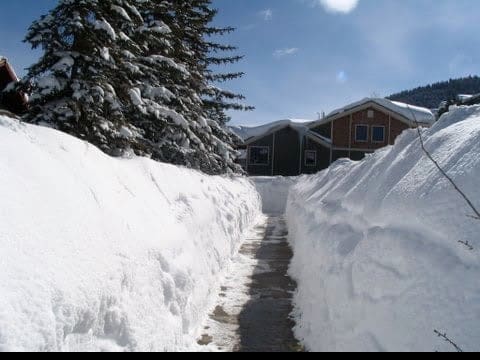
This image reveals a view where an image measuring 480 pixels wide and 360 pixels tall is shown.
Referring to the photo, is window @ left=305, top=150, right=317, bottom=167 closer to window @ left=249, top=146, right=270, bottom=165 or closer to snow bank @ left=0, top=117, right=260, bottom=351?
window @ left=249, top=146, right=270, bottom=165

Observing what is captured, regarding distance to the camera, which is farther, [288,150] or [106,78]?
[288,150]

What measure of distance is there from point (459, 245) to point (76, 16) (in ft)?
29.1

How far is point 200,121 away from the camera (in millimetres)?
15672

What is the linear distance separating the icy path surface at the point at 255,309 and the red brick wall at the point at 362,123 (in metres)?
22.0

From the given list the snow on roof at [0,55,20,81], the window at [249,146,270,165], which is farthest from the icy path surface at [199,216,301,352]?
the window at [249,146,270,165]

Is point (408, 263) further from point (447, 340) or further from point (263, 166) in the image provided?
point (263, 166)

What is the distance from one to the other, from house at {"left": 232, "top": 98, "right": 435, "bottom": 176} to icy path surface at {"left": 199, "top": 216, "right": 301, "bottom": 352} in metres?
21.6

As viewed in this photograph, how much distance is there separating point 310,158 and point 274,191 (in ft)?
22.9

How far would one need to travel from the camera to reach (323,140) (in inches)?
1179

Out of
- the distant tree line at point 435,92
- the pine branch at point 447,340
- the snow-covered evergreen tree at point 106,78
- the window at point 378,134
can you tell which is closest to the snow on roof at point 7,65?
the snow-covered evergreen tree at point 106,78

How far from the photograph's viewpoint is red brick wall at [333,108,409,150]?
2944cm

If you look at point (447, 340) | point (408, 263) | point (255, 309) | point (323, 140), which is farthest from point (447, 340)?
point (323, 140)

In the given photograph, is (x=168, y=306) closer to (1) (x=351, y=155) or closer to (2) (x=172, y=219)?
(2) (x=172, y=219)

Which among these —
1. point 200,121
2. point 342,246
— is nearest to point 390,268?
point 342,246
